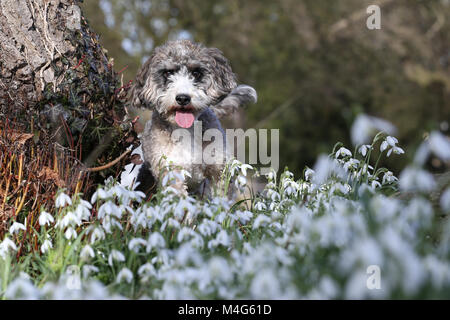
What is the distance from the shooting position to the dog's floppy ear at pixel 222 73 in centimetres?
464

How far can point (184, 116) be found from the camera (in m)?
4.43

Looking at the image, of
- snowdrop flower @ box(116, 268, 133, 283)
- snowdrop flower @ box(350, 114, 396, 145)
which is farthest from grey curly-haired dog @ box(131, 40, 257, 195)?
snowdrop flower @ box(350, 114, 396, 145)

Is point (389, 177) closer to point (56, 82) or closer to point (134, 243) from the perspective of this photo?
point (134, 243)

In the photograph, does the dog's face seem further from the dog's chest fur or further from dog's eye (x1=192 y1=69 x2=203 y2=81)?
the dog's chest fur

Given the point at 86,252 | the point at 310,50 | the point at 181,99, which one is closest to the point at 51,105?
the point at 181,99

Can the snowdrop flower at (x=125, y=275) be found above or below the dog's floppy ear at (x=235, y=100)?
below

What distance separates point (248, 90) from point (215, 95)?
43 cm

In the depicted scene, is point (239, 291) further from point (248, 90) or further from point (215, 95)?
point (248, 90)

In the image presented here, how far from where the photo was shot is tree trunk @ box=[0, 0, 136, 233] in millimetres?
3861

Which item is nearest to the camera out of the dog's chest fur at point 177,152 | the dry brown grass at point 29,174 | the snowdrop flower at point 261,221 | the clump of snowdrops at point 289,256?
the clump of snowdrops at point 289,256

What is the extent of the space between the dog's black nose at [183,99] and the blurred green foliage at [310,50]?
1006 cm

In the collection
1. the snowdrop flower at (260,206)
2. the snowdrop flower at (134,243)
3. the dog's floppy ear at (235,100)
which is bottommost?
the snowdrop flower at (134,243)

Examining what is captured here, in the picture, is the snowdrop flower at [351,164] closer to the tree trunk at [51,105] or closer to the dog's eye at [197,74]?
the dog's eye at [197,74]

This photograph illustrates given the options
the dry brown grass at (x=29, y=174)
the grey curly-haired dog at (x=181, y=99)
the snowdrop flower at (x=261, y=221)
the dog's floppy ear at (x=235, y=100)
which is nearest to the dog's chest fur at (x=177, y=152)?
the grey curly-haired dog at (x=181, y=99)
